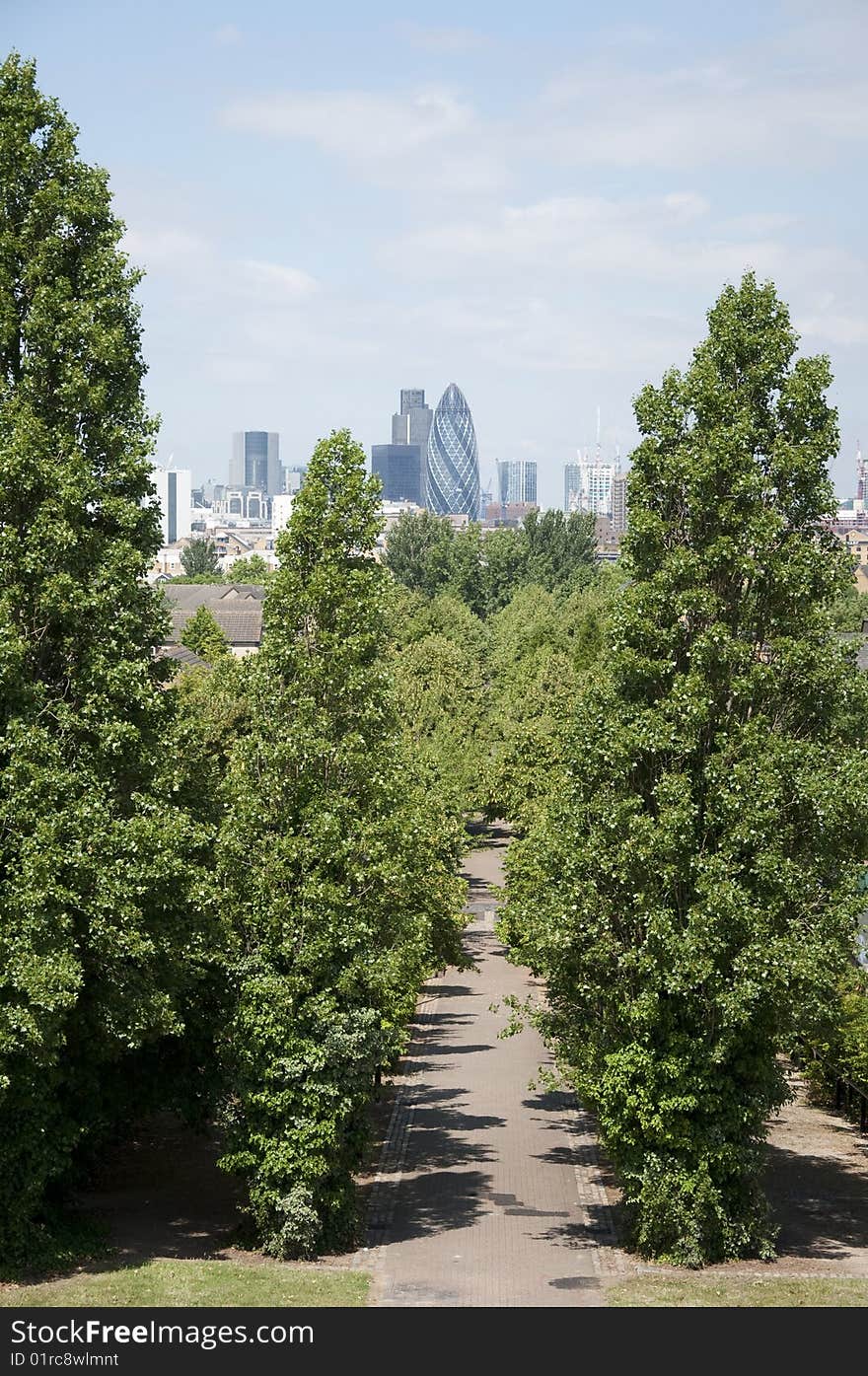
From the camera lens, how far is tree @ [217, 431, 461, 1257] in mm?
21297

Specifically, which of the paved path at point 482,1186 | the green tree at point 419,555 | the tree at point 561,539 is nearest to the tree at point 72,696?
the paved path at point 482,1186

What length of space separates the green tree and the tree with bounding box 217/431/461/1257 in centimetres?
9242

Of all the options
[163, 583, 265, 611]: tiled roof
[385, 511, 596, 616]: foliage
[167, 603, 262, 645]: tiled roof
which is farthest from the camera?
[385, 511, 596, 616]: foliage

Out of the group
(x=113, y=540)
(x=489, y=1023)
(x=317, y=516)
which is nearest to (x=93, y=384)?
(x=113, y=540)

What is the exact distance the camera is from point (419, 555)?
118 meters

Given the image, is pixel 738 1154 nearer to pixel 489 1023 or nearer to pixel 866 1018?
pixel 866 1018

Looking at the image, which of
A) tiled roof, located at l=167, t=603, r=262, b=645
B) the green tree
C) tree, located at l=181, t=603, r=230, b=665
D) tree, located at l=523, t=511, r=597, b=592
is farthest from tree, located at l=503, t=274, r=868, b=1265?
→ tree, located at l=523, t=511, r=597, b=592

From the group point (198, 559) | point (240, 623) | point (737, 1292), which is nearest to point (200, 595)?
point (240, 623)

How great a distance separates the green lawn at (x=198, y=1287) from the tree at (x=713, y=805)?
455cm

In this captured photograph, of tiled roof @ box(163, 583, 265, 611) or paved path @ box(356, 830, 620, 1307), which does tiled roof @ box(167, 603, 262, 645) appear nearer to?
tiled roof @ box(163, 583, 265, 611)

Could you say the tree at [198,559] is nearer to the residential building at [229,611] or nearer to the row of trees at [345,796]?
the residential building at [229,611]

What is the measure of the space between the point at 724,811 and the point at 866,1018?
7745 millimetres
